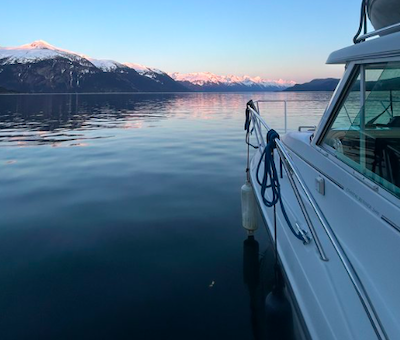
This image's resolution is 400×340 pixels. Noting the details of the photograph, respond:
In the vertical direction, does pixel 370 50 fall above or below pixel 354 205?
above

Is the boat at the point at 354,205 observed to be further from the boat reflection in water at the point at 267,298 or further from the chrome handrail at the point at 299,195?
the boat reflection in water at the point at 267,298

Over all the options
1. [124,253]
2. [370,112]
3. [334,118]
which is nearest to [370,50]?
[370,112]

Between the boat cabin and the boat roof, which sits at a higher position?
the boat roof

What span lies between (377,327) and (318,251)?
3.71 ft

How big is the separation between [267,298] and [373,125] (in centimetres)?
189

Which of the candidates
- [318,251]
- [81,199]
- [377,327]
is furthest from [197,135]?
[377,327]

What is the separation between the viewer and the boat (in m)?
2.20

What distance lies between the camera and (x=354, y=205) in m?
2.84

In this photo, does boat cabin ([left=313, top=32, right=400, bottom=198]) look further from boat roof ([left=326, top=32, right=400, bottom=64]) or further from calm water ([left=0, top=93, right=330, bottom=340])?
calm water ([left=0, top=93, right=330, bottom=340])

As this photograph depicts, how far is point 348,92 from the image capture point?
3510mm

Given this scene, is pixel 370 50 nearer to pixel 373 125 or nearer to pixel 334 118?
pixel 373 125

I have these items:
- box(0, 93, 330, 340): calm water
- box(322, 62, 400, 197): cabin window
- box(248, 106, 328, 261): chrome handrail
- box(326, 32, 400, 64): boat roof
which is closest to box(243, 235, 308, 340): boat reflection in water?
box(0, 93, 330, 340): calm water

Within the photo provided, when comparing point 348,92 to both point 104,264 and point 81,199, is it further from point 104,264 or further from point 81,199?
point 81,199

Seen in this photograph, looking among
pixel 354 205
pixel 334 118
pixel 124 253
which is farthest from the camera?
pixel 124 253
